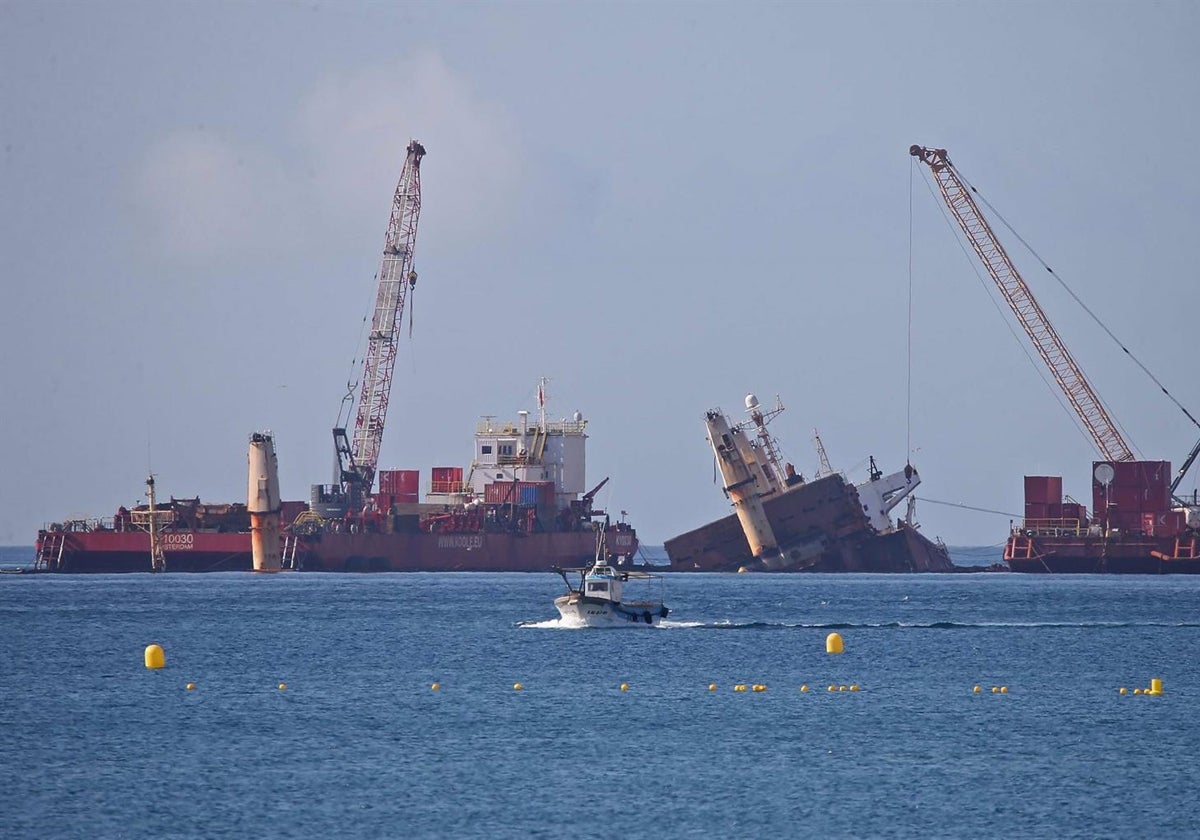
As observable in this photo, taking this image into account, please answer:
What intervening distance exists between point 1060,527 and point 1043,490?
3554mm

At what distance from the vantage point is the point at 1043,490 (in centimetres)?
17600

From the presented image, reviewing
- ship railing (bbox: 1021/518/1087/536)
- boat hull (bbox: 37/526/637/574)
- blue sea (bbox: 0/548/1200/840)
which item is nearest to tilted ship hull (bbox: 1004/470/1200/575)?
ship railing (bbox: 1021/518/1087/536)

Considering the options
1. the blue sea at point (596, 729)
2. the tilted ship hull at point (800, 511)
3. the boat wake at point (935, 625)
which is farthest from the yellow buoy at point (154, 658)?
the tilted ship hull at point (800, 511)

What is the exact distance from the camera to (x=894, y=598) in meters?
140

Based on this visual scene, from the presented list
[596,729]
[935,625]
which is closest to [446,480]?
[935,625]

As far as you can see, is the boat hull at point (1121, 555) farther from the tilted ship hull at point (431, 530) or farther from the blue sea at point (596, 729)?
the blue sea at point (596, 729)

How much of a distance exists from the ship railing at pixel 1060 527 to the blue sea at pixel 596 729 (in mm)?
65027

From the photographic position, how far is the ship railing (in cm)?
17475

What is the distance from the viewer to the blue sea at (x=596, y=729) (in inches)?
1865

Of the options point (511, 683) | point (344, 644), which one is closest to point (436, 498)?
point (344, 644)

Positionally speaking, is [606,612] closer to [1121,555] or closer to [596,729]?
[596,729]

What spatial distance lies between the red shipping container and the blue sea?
216 feet

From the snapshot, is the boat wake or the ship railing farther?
the ship railing

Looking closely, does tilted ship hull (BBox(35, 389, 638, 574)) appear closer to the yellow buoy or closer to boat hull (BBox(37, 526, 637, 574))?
boat hull (BBox(37, 526, 637, 574))
